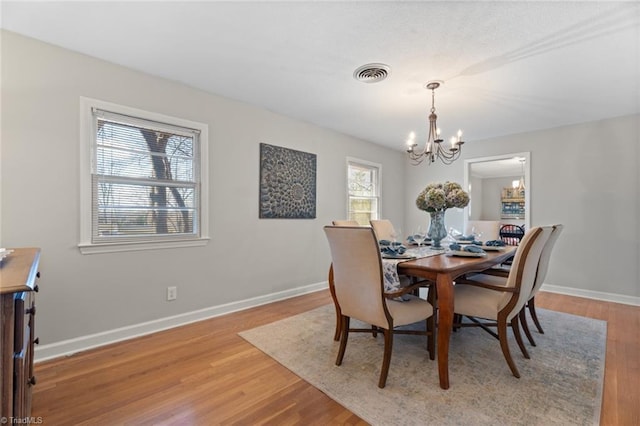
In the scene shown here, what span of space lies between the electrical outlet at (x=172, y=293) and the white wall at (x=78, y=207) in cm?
5

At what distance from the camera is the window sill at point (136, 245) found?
2.28m

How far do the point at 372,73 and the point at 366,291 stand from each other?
1888mm

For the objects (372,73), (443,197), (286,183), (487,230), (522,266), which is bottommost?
A: (522,266)

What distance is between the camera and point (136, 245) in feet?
8.23

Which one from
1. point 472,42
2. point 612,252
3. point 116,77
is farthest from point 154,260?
point 612,252

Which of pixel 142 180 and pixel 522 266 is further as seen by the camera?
pixel 142 180

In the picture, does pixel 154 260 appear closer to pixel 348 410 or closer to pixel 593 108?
pixel 348 410

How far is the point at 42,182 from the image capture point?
2104mm

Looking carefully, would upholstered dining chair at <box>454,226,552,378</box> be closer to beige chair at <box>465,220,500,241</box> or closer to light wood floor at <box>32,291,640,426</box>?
light wood floor at <box>32,291,640,426</box>

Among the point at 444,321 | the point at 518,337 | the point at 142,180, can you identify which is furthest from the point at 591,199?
the point at 142,180

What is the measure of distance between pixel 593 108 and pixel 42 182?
5542mm

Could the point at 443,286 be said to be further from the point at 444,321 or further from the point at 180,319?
the point at 180,319

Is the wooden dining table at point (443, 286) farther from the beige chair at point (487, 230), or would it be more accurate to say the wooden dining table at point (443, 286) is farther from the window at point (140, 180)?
the window at point (140, 180)

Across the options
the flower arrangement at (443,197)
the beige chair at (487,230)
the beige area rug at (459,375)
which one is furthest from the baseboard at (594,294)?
the flower arrangement at (443,197)
